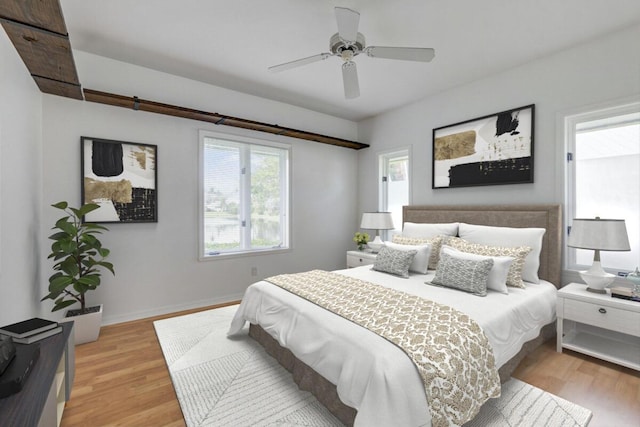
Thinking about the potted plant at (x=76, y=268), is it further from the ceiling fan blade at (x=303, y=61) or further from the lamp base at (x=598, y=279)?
the lamp base at (x=598, y=279)

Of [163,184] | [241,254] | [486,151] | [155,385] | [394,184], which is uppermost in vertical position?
[486,151]

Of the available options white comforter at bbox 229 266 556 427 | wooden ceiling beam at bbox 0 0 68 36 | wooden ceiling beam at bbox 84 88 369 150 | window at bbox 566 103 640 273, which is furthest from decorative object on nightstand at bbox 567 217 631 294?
wooden ceiling beam at bbox 0 0 68 36

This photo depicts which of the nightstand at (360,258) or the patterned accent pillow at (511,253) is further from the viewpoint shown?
the nightstand at (360,258)

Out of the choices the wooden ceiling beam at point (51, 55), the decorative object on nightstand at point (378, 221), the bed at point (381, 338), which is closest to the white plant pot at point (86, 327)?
the bed at point (381, 338)

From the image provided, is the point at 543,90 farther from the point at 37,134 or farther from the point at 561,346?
the point at 37,134

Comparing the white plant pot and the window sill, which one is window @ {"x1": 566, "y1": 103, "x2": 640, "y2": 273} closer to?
the window sill

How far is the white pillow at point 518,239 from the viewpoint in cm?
271

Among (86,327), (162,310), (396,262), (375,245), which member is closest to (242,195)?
(162,310)

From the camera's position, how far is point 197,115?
341cm

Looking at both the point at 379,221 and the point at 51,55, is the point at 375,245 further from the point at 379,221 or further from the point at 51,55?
the point at 51,55

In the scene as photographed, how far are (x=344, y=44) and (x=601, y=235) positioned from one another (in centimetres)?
255

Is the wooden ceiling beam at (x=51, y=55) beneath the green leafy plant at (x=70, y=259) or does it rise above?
above

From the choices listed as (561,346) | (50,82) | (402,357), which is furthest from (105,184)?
(561,346)

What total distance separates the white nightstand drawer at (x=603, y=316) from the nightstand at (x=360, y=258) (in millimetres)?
2124
